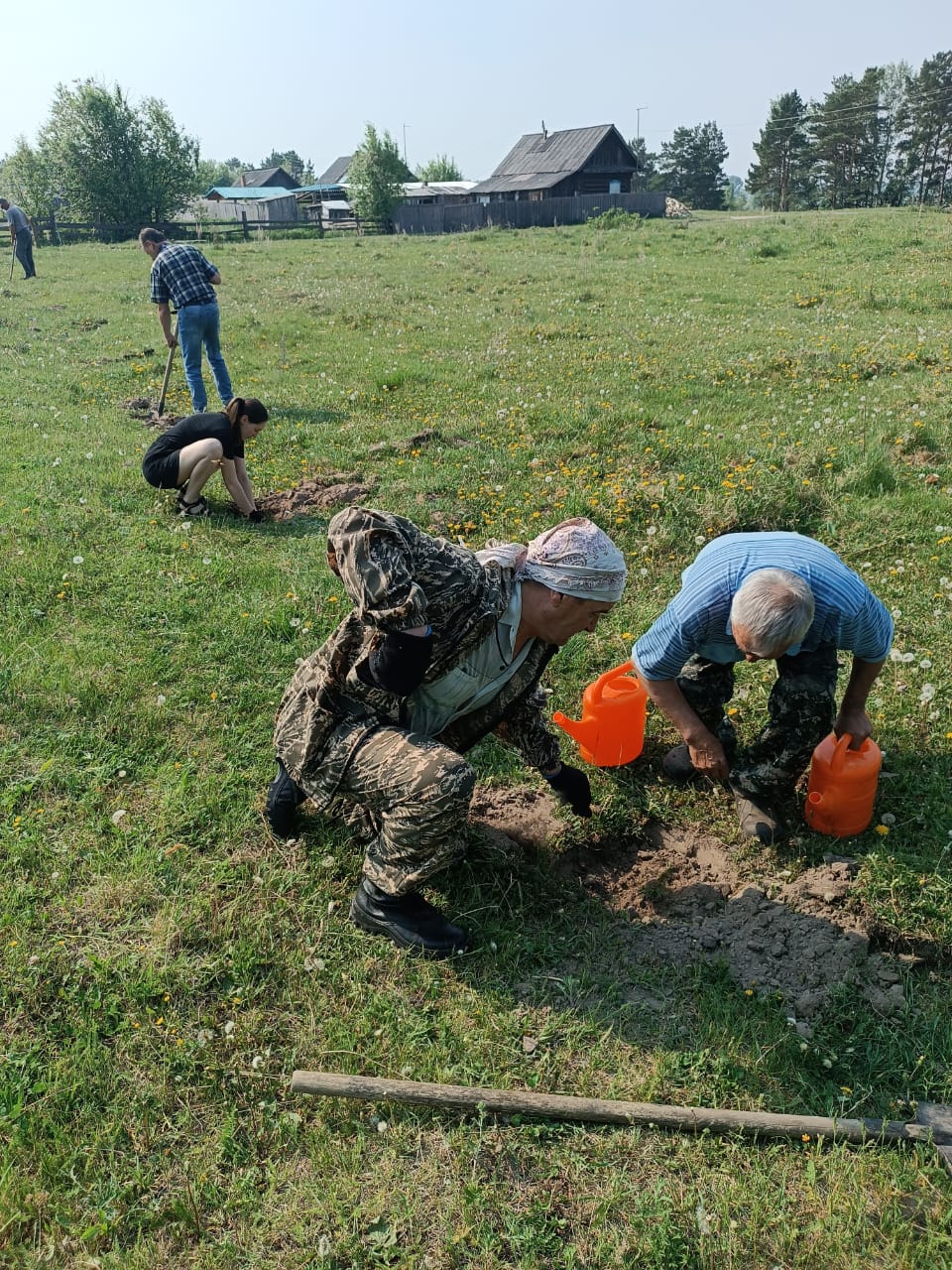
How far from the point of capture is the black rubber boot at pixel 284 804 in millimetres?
3322

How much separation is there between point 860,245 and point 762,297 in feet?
18.2

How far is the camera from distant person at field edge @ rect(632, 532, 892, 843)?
112 inches

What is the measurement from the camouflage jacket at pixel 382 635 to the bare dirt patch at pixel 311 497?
3.58 m

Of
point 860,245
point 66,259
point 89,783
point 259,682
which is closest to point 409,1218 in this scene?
point 89,783

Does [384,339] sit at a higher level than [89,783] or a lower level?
higher

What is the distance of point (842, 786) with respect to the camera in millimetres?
3266

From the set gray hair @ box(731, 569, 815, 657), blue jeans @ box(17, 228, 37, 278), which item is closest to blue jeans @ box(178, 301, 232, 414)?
gray hair @ box(731, 569, 815, 657)

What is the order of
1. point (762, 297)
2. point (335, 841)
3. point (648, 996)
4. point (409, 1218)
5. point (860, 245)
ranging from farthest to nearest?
1. point (860, 245)
2. point (762, 297)
3. point (335, 841)
4. point (648, 996)
5. point (409, 1218)

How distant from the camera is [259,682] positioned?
4402 millimetres

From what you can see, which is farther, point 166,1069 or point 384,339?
point 384,339

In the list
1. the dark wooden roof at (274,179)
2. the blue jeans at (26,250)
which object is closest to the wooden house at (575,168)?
the blue jeans at (26,250)

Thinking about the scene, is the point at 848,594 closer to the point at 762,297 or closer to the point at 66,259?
the point at 762,297

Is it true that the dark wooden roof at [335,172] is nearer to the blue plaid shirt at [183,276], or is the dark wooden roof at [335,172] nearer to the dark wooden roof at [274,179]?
the dark wooden roof at [274,179]

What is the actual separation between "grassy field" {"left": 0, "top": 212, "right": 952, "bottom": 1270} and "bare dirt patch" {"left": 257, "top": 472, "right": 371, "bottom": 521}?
17 cm
